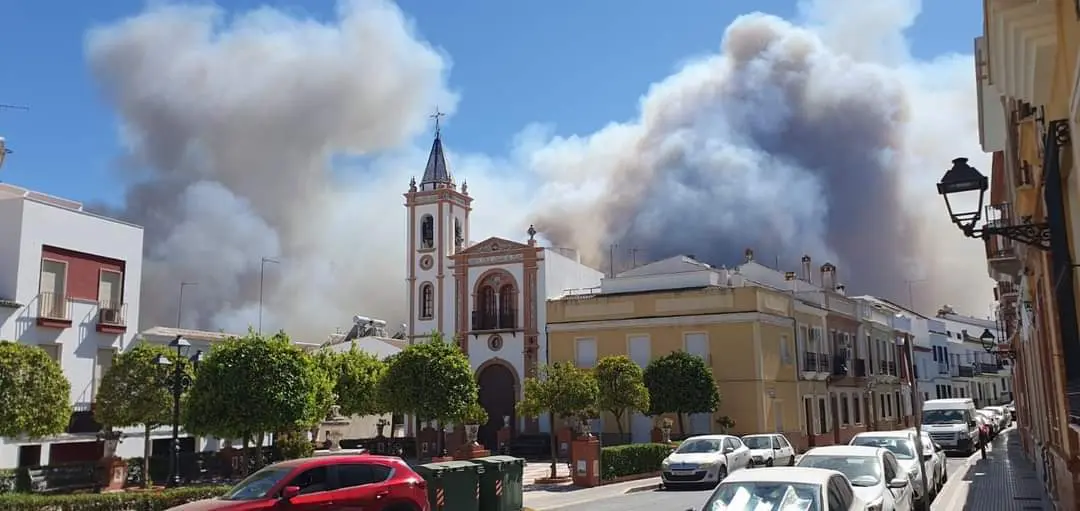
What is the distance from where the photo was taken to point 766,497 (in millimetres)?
10094

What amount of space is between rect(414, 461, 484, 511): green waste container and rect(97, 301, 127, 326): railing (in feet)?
57.0

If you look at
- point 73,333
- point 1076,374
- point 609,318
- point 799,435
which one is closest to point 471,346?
point 609,318

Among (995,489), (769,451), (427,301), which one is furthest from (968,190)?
(427,301)

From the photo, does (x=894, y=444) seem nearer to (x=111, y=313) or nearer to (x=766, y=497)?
(x=766, y=497)

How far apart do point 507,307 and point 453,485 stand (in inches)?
1126

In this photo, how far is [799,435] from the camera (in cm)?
3862

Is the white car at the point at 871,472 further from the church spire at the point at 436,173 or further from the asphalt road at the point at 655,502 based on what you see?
the church spire at the point at 436,173

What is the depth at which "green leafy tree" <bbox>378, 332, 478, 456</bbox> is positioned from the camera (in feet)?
85.7

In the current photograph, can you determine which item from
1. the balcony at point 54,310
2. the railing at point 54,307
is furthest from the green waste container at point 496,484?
the railing at point 54,307

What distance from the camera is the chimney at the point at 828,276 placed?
5266 centimetres

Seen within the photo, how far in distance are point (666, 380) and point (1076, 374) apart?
2616 cm

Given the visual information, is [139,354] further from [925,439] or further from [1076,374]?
[1076,374]

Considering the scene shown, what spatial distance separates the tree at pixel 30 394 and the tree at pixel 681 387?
66.2 ft

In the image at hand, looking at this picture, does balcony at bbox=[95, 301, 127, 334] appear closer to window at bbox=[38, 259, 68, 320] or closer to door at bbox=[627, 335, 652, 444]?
window at bbox=[38, 259, 68, 320]
